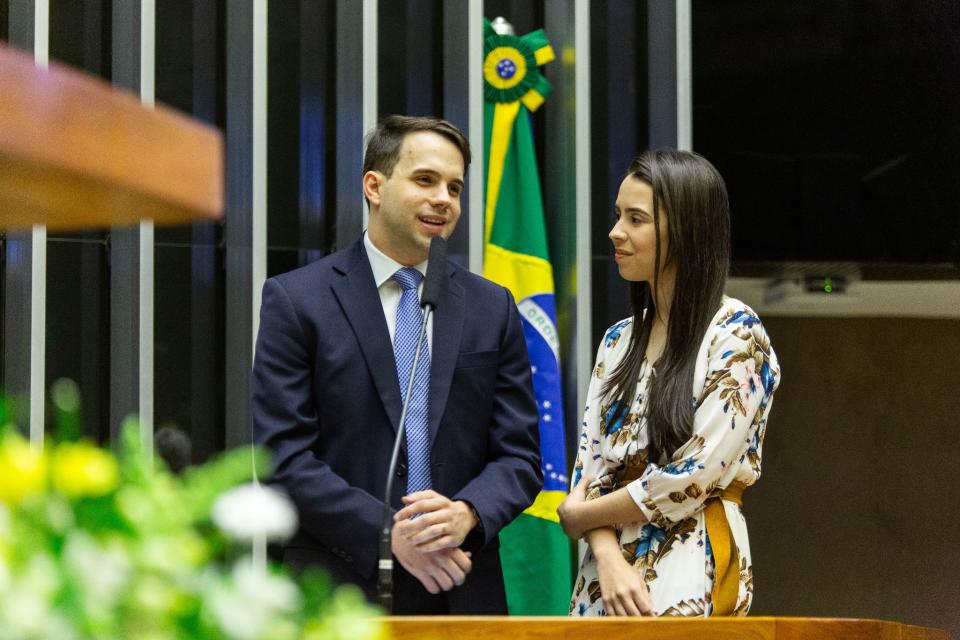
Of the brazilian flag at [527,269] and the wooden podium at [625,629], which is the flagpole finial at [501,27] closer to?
the brazilian flag at [527,269]

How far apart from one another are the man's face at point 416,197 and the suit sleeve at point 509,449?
267 millimetres

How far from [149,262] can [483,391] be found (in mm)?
1447

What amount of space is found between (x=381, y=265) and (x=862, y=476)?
2770 millimetres

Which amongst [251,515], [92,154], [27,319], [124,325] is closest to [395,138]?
[124,325]

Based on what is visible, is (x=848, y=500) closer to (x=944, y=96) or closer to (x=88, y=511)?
(x=944, y=96)

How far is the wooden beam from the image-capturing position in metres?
0.75

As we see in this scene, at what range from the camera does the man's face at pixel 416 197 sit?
3.00 meters

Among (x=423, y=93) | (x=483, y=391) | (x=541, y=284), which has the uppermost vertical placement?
(x=423, y=93)

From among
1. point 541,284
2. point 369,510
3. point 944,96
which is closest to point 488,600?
point 369,510

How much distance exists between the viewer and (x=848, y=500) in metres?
5.14

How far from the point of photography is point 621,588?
2600 mm

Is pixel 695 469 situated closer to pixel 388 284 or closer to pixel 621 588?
pixel 621 588

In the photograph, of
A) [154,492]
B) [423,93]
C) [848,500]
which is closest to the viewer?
[154,492]

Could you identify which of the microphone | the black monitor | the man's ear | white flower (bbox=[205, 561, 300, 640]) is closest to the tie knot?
the man's ear
